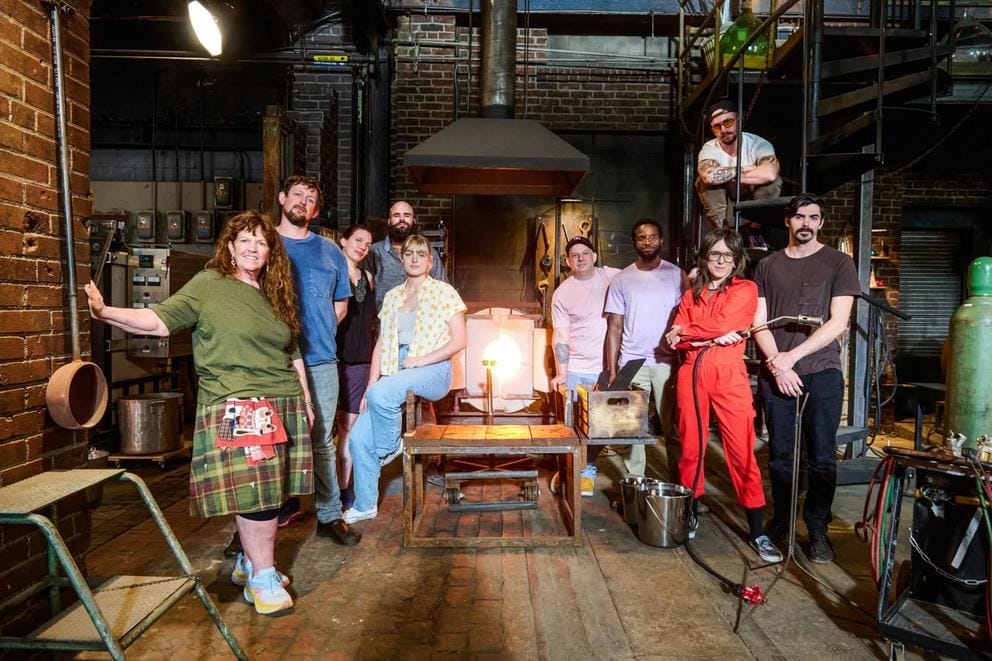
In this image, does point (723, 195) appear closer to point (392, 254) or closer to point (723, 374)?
point (723, 374)

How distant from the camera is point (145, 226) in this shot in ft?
29.0

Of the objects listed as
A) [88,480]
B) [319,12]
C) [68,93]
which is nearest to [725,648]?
[88,480]

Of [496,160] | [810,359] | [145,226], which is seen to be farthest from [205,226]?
[810,359]

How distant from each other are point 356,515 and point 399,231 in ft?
7.15

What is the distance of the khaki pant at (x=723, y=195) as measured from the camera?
5109mm

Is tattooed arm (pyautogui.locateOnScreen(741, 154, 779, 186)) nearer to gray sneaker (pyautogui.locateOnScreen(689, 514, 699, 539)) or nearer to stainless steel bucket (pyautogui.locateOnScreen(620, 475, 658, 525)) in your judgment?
stainless steel bucket (pyautogui.locateOnScreen(620, 475, 658, 525))

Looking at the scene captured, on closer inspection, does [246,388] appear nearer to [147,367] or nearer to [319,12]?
[147,367]

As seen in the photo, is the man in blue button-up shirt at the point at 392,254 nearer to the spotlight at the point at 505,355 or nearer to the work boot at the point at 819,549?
the spotlight at the point at 505,355

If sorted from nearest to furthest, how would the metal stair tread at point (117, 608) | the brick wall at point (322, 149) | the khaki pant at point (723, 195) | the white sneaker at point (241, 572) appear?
the metal stair tread at point (117, 608), the white sneaker at point (241, 572), the khaki pant at point (723, 195), the brick wall at point (322, 149)

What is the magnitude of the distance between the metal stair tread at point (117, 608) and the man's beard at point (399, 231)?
10.1ft

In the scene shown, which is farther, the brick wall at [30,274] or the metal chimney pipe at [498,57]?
the metal chimney pipe at [498,57]

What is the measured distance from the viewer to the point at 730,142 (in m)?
5.17

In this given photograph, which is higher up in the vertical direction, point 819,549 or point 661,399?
point 661,399

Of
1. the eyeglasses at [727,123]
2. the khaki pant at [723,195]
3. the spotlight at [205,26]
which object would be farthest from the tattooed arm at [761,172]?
the spotlight at [205,26]
